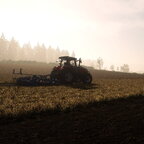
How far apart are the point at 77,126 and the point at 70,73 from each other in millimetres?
14238

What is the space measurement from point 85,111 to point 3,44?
11736 cm

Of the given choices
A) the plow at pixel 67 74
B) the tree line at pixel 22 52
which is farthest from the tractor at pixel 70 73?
the tree line at pixel 22 52

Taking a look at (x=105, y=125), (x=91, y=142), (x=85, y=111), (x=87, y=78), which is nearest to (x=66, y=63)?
(x=87, y=78)

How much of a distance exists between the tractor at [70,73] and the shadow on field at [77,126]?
440 inches

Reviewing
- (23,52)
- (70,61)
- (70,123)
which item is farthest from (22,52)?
(70,123)

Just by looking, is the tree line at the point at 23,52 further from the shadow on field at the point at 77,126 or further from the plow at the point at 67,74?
the shadow on field at the point at 77,126

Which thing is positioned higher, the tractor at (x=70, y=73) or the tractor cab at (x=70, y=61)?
the tractor cab at (x=70, y=61)

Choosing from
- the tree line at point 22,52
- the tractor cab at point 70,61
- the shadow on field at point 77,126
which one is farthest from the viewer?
the tree line at point 22,52

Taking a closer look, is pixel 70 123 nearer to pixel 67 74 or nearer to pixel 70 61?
pixel 67 74

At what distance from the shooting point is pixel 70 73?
21828 mm

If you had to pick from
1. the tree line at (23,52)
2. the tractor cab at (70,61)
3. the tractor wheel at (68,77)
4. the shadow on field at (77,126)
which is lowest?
the shadow on field at (77,126)

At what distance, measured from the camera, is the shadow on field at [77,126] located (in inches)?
253

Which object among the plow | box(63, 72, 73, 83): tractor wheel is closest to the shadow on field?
the plow

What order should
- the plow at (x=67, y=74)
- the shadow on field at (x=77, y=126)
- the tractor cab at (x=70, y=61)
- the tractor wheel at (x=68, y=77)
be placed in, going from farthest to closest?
1. the tractor cab at (x=70, y=61)
2. the tractor wheel at (x=68, y=77)
3. the plow at (x=67, y=74)
4. the shadow on field at (x=77, y=126)
